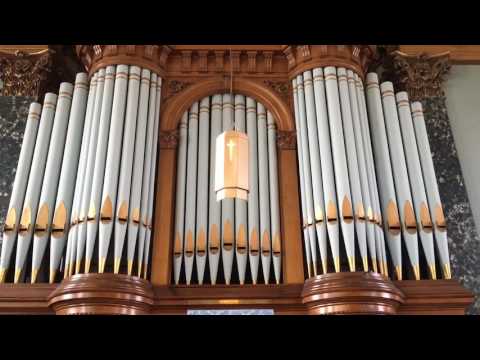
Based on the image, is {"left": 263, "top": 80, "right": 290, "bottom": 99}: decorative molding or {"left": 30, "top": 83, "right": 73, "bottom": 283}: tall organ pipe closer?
{"left": 30, "top": 83, "right": 73, "bottom": 283}: tall organ pipe

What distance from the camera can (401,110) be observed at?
6051 millimetres

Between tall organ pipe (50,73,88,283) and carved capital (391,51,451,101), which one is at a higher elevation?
carved capital (391,51,451,101)

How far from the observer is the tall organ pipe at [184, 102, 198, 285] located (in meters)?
5.18

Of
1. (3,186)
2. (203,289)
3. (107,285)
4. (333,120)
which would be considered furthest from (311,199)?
(3,186)

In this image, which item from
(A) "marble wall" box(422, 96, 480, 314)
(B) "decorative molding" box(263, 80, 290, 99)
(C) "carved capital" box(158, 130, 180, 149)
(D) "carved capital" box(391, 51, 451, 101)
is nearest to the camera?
(A) "marble wall" box(422, 96, 480, 314)

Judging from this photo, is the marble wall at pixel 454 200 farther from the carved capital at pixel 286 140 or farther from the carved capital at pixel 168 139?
the carved capital at pixel 168 139

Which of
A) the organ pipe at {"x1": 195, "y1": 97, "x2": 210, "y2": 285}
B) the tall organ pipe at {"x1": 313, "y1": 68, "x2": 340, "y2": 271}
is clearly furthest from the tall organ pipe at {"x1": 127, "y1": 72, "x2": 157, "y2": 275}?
the tall organ pipe at {"x1": 313, "y1": 68, "x2": 340, "y2": 271}

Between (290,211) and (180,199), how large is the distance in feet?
3.62

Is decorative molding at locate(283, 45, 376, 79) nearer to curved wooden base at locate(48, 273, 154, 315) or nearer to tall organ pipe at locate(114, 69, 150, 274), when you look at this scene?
tall organ pipe at locate(114, 69, 150, 274)

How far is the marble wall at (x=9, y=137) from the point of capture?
18.7 feet

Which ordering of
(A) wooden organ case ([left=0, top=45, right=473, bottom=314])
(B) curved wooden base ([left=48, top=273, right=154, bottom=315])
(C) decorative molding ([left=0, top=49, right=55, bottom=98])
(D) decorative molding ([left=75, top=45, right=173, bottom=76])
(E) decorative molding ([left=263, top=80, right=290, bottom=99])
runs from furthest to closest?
1. (C) decorative molding ([left=0, top=49, right=55, bottom=98])
2. (E) decorative molding ([left=263, top=80, right=290, bottom=99])
3. (D) decorative molding ([left=75, top=45, right=173, bottom=76])
4. (A) wooden organ case ([left=0, top=45, right=473, bottom=314])
5. (B) curved wooden base ([left=48, top=273, right=154, bottom=315])

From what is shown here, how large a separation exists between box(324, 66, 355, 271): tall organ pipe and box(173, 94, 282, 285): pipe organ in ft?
2.10

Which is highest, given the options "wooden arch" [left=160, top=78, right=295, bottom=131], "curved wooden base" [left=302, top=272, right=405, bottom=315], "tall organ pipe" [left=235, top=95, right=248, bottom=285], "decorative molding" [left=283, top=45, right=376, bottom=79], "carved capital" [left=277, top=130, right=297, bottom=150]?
"decorative molding" [left=283, top=45, right=376, bottom=79]
